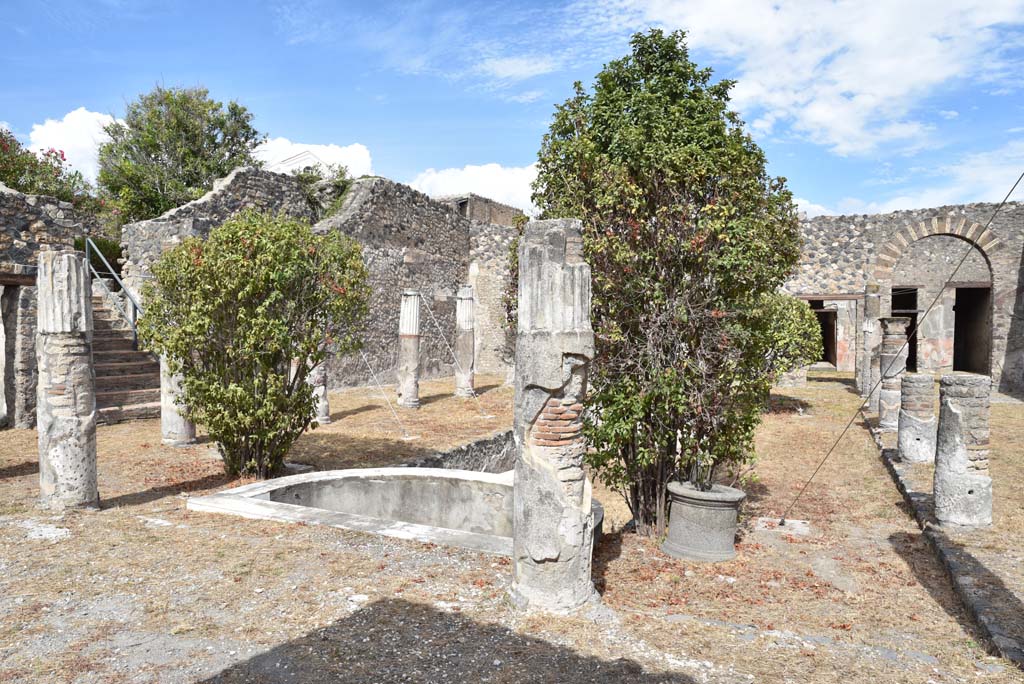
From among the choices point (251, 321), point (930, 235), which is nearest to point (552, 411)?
point (251, 321)

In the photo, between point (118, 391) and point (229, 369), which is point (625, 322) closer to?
point (229, 369)

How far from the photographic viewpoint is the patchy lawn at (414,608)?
381 cm

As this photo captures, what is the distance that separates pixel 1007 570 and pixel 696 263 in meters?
3.43

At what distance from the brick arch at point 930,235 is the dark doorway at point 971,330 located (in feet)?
9.32

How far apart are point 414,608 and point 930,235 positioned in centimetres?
2325

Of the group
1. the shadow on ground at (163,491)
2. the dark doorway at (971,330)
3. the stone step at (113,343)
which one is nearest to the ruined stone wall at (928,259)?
the dark doorway at (971,330)

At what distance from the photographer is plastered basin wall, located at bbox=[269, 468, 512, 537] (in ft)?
23.1

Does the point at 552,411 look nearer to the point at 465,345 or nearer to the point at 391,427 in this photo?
the point at 391,427

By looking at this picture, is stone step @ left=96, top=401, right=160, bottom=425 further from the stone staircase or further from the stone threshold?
the stone threshold

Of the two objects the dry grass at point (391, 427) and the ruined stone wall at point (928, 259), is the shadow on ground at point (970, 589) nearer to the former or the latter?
the dry grass at point (391, 427)

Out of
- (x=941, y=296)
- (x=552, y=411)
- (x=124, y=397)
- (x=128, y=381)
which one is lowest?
(x=124, y=397)

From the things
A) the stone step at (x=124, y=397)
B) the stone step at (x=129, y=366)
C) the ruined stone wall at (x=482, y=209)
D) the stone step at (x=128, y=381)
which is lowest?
the stone step at (x=124, y=397)

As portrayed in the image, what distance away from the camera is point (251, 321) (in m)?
7.26

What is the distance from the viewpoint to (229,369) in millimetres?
7535
